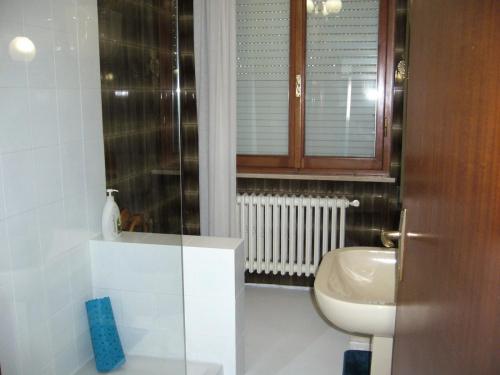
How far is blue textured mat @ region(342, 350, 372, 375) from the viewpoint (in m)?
2.60

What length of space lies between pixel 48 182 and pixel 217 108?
57.6 inches

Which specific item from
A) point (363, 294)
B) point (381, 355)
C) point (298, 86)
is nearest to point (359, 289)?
point (363, 294)

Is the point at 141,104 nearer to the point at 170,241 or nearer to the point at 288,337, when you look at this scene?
the point at 170,241

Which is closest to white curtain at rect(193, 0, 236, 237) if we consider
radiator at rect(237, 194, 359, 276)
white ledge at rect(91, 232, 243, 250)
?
radiator at rect(237, 194, 359, 276)

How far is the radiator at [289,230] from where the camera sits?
3410 mm

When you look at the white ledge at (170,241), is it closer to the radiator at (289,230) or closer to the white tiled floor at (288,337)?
the white tiled floor at (288,337)

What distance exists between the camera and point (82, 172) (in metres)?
2.19

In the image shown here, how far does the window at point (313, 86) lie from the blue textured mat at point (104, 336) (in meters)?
1.67

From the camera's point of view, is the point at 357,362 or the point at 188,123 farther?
the point at 188,123

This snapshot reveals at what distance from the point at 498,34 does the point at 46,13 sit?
1.68 meters

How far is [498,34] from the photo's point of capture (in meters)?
0.57

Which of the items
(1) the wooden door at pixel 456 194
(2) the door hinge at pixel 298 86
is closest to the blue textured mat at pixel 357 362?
(1) the wooden door at pixel 456 194

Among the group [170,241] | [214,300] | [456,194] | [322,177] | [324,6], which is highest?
[324,6]

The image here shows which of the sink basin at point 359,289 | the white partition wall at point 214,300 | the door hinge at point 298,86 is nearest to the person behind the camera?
the sink basin at point 359,289
